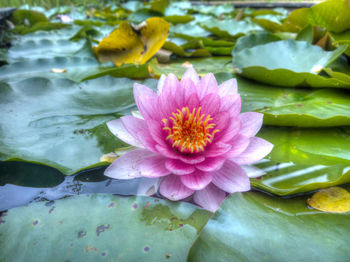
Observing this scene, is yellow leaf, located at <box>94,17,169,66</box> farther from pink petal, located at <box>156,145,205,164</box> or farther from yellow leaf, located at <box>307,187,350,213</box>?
yellow leaf, located at <box>307,187,350,213</box>

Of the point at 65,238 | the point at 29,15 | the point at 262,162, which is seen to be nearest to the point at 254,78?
the point at 262,162

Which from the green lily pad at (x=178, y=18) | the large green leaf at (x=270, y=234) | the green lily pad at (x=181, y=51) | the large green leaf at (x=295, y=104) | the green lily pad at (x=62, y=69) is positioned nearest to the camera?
the large green leaf at (x=270, y=234)

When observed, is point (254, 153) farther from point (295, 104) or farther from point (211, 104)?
point (295, 104)

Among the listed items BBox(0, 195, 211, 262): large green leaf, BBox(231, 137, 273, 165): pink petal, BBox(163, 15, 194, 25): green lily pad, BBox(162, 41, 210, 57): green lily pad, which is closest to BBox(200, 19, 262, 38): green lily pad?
BBox(162, 41, 210, 57): green lily pad

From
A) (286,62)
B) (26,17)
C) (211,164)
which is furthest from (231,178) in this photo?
(26,17)

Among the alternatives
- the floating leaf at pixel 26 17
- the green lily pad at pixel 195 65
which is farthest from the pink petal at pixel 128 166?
the floating leaf at pixel 26 17

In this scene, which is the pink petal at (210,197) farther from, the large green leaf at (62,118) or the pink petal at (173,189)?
the large green leaf at (62,118)
